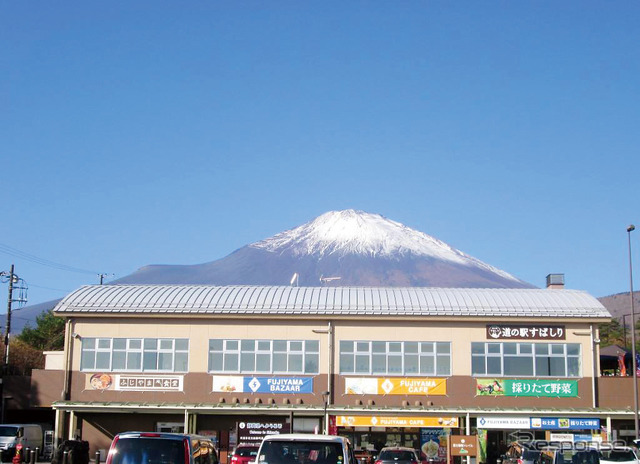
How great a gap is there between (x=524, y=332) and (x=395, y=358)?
248 inches

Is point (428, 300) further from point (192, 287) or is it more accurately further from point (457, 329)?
point (192, 287)

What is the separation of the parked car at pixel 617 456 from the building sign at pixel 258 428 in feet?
55.7

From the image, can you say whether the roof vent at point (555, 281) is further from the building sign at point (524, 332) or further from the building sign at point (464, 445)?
the building sign at point (464, 445)

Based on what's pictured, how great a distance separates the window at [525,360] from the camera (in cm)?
4234

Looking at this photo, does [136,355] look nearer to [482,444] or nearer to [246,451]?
[246,451]

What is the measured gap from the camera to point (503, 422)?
41250mm

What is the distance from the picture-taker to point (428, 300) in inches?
1736

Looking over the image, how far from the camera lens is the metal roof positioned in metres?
42.8

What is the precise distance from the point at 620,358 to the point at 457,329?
928 centimetres

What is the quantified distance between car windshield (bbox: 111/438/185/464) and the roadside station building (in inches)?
942

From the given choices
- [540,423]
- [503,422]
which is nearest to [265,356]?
[503,422]

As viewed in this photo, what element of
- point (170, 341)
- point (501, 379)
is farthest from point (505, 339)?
point (170, 341)

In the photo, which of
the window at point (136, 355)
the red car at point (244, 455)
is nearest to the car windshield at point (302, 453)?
the red car at point (244, 455)

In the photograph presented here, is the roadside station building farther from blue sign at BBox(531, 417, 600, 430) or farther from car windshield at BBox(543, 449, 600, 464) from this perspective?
car windshield at BBox(543, 449, 600, 464)
